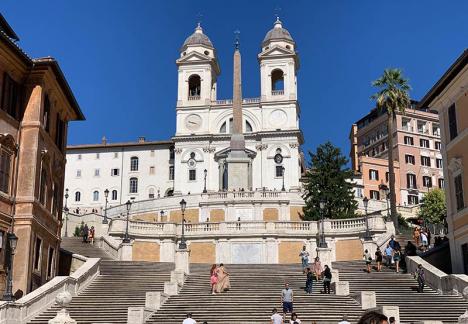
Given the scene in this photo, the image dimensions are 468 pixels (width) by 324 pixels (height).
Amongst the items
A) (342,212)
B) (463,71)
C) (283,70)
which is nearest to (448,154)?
(463,71)

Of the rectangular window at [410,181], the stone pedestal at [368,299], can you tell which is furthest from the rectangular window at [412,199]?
the stone pedestal at [368,299]

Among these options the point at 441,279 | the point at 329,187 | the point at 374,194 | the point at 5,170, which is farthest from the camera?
the point at 374,194

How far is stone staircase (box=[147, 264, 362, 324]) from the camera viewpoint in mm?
26766

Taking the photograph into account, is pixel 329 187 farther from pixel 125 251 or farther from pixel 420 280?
pixel 420 280

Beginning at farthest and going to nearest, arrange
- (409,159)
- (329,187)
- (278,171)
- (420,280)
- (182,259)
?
(409,159)
(278,171)
(329,187)
(182,259)
(420,280)

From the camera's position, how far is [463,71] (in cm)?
3300

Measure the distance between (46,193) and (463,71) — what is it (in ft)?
69.1

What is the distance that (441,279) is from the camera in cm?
3048

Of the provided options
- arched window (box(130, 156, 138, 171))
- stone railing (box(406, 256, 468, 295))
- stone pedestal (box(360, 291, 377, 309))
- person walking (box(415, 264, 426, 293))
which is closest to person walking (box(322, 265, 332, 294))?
stone pedestal (box(360, 291, 377, 309))

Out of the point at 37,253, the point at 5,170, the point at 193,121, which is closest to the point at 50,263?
the point at 37,253

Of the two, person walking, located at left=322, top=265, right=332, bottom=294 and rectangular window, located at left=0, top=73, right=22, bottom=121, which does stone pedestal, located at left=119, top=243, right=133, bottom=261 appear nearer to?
rectangular window, located at left=0, top=73, right=22, bottom=121

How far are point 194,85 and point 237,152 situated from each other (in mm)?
19729

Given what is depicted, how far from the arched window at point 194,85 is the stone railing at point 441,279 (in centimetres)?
7191

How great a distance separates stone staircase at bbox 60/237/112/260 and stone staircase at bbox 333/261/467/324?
15420 mm
